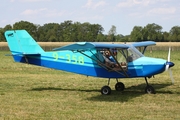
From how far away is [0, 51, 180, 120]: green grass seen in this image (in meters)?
8.76

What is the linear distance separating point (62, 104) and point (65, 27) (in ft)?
387

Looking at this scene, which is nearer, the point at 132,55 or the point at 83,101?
the point at 83,101

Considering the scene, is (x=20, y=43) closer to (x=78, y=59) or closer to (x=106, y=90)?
(x=78, y=59)

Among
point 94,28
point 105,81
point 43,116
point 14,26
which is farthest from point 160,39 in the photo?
point 43,116

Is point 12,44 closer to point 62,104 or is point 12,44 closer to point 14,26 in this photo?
point 62,104

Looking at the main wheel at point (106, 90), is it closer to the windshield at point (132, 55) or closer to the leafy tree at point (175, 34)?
the windshield at point (132, 55)

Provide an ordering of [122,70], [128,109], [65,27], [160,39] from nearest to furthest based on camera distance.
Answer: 1. [128,109]
2. [122,70]
3. [160,39]
4. [65,27]

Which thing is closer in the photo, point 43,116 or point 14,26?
point 43,116

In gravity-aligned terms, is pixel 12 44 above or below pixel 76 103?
above

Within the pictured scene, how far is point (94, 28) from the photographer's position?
388 ft

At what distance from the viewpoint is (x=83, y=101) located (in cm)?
1090

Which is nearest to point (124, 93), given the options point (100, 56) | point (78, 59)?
point (100, 56)

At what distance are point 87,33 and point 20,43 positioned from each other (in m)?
98.5

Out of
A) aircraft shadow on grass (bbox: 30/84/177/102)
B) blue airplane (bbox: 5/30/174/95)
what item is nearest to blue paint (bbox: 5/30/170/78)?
blue airplane (bbox: 5/30/174/95)
